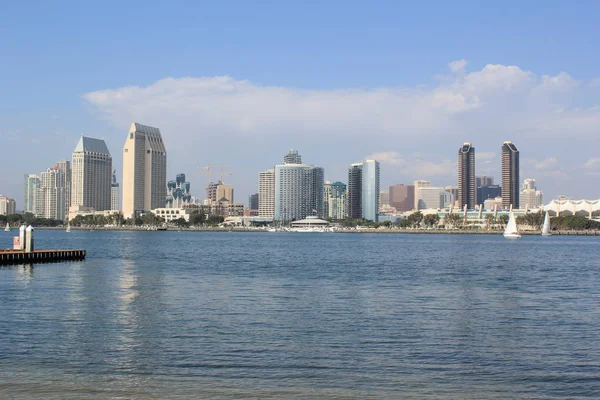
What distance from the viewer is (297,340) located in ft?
83.4

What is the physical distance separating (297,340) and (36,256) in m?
48.5

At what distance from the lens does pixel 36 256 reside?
67.5 metres

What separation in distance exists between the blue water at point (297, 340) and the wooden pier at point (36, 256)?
55.0 ft

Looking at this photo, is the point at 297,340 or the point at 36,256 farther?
the point at 36,256

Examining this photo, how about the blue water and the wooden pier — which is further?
the wooden pier

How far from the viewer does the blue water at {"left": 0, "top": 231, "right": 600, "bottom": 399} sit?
19.2 meters

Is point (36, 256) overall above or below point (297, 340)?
above

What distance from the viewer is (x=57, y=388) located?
18.7m

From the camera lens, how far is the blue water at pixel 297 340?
19.2 m

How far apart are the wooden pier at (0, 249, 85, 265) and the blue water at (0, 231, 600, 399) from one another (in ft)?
55.0

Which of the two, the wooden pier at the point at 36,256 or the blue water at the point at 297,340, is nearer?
the blue water at the point at 297,340

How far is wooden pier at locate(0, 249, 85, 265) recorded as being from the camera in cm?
6272

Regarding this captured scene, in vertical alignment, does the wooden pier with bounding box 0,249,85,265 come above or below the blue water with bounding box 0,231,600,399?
above

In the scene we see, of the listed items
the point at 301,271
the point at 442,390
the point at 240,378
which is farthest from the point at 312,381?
the point at 301,271
